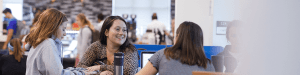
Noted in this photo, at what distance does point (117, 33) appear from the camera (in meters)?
1.61

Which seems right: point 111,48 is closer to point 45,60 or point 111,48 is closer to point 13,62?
point 45,60


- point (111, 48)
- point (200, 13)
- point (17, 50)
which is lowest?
point (17, 50)

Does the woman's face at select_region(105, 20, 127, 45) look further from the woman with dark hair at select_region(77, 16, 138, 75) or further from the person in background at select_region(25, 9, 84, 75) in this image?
the person in background at select_region(25, 9, 84, 75)

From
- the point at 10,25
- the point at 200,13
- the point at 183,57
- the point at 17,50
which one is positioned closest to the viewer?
the point at 183,57

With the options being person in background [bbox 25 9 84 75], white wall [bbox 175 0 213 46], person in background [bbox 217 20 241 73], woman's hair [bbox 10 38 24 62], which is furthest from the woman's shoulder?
white wall [bbox 175 0 213 46]

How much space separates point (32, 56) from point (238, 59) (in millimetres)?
1028

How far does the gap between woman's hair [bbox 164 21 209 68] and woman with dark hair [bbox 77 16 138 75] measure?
15.6 inches

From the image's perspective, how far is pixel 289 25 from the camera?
0.91m

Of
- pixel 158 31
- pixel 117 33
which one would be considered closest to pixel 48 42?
pixel 117 33

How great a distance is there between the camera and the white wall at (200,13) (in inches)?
130

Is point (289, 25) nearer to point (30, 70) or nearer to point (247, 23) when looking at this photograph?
point (247, 23)

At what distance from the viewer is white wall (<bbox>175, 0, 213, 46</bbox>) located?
3.30m

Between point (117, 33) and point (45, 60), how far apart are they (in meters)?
0.52

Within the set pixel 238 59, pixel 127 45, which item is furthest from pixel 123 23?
pixel 238 59
